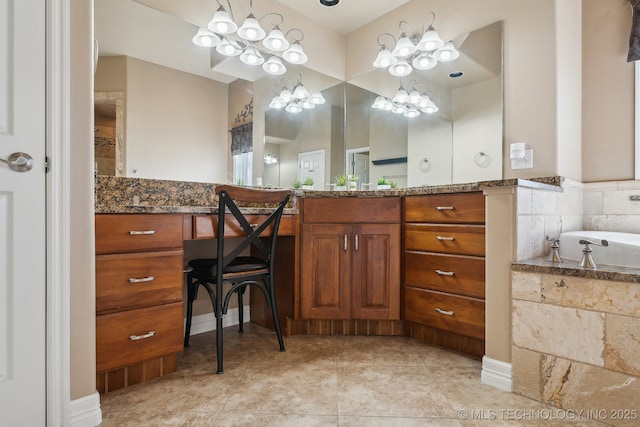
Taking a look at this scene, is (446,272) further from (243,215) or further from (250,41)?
(250,41)

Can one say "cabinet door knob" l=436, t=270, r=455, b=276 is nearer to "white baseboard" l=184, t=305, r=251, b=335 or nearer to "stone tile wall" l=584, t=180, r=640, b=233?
"stone tile wall" l=584, t=180, r=640, b=233

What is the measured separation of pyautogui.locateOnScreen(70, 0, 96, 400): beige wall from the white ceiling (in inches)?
73.9

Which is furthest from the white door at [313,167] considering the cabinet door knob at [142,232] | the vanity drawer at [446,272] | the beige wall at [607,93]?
the beige wall at [607,93]

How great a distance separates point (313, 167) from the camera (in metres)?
2.94

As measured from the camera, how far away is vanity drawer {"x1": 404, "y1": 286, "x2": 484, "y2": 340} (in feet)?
6.00

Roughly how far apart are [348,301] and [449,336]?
2.13ft

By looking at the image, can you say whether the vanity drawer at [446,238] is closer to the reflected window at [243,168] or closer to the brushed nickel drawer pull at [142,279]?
the reflected window at [243,168]

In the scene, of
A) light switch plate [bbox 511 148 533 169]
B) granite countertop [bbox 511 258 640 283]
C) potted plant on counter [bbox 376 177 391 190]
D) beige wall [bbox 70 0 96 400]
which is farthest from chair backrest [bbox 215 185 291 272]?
light switch plate [bbox 511 148 533 169]

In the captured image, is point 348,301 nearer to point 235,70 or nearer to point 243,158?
point 243,158

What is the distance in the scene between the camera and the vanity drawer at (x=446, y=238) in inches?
71.6

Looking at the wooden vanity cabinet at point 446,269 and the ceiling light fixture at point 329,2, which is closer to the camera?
the wooden vanity cabinet at point 446,269
